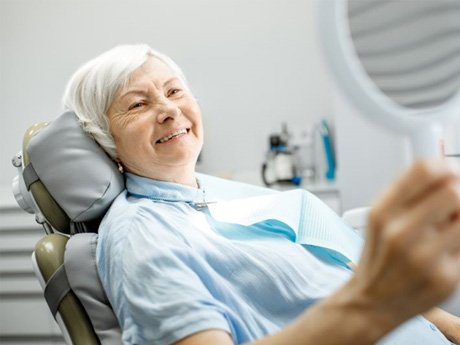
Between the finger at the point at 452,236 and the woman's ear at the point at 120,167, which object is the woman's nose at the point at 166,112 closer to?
the woman's ear at the point at 120,167

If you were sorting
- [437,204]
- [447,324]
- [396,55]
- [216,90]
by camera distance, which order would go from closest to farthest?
[437,204] < [396,55] < [447,324] < [216,90]

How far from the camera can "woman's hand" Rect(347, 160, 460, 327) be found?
502mm

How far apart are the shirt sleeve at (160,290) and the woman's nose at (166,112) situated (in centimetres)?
31

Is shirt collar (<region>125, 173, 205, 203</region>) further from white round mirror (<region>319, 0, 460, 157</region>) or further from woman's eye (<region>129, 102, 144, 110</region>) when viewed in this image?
white round mirror (<region>319, 0, 460, 157</region>)

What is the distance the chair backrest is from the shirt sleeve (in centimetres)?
15

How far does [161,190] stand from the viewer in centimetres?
132

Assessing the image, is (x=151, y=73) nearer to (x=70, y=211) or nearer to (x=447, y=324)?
(x=70, y=211)

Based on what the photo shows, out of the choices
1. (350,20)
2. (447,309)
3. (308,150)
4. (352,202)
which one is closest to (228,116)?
(308,150)

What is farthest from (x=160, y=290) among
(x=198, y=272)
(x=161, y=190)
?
(x=161, y=190)

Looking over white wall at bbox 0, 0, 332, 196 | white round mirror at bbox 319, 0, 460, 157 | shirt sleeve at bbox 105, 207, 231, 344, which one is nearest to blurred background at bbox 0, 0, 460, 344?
white wall at bbox 0, 0, 332, 196

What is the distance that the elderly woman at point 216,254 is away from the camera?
1.68 feet

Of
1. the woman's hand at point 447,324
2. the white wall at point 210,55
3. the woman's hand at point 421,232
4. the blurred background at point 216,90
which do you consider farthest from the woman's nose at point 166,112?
the white wall at point 210,55

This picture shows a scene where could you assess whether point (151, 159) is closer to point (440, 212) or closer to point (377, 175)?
point (440, 212)

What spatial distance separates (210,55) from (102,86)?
80.1 inches
